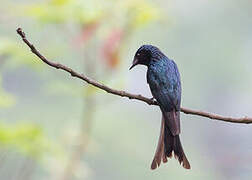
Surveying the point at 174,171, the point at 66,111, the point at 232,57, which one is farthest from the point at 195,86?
the point at 174,171

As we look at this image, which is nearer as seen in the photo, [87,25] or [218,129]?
[87,25]

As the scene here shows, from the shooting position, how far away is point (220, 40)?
35.9 m

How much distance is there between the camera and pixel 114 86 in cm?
557

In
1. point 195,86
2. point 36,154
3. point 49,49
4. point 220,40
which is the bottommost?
point 36,154

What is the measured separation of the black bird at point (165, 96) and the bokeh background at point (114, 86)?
0.78 m

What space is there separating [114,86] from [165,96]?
4.12 feet

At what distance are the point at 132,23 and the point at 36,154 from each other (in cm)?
116

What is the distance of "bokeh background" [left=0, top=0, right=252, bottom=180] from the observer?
560 cm

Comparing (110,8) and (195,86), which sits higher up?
(195,86)

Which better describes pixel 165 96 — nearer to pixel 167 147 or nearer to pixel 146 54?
pixel 167 147

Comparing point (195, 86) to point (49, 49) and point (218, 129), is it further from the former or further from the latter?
point (49, 49)

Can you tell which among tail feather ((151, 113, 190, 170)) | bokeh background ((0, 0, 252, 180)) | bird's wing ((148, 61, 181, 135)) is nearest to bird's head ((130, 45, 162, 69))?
bird's wing ((148, 61, 181, 135))

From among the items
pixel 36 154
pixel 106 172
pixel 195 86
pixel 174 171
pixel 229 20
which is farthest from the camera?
pixel 229 20

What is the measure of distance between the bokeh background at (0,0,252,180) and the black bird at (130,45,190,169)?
2.57 ft
